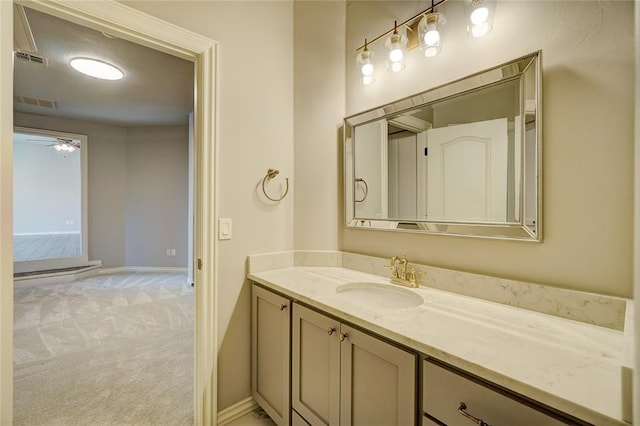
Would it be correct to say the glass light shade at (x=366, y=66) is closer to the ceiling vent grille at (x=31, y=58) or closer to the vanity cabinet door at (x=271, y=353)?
the vanity cabinet door at (x=271, y=353)

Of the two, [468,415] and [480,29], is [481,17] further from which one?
[468,415]

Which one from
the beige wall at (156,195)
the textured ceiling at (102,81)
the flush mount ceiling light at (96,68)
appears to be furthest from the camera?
the beige wall at (156,195)

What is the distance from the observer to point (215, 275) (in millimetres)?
1567

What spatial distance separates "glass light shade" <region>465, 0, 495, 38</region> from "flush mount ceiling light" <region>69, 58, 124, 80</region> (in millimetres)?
3434

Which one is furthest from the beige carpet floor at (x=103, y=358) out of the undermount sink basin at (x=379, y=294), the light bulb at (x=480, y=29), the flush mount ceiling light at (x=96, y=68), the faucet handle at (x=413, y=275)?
the flush mount ceiling light at (x=96, y=68)

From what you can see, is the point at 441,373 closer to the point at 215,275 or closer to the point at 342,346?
the point at 342,346

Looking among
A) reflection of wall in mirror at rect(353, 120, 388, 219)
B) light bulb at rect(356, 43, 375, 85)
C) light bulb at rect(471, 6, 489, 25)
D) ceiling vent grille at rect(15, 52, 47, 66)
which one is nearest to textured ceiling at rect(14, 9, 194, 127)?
ceiling vent grille at rect(15, 52, 47, 66)

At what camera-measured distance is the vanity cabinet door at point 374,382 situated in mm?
906

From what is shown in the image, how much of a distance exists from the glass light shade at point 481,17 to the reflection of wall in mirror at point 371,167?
1.99 feet

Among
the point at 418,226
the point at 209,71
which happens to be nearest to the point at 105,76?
the point at 209,71

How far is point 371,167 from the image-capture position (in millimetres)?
1799

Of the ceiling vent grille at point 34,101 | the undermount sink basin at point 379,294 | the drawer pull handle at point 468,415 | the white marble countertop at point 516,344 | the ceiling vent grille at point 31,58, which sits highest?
the ceiling vent grille at point 34,101

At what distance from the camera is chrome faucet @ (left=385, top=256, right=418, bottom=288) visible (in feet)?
4.83

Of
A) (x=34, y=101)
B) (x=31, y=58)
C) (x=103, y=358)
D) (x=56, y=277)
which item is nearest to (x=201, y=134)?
(x=103, y=358)
